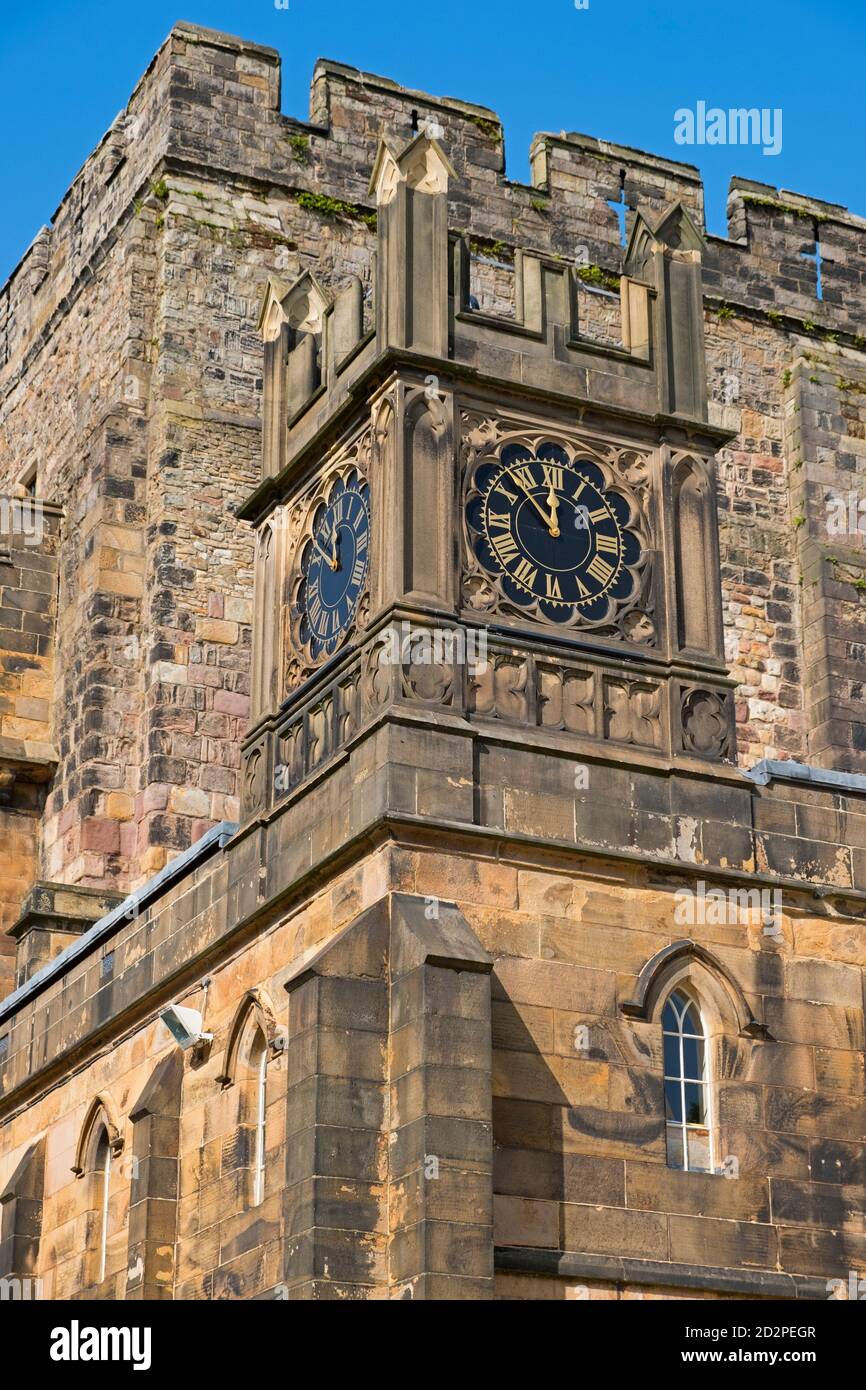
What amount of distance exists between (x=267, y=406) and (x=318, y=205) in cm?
846

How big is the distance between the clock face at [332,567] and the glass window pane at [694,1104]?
433cm

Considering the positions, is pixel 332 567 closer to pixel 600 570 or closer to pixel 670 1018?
pixel 600 570

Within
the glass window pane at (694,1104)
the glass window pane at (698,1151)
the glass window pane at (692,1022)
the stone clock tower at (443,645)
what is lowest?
the glass window pane at (698,1151)

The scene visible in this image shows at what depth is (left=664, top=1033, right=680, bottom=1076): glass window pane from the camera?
1877 cm

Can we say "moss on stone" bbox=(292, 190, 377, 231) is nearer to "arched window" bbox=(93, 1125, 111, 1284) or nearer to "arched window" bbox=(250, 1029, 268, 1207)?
"arched window" bbox=(93, 1125, 111, 1284)

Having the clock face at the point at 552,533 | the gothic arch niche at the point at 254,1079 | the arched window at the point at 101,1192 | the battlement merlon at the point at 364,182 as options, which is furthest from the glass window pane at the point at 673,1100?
the battlement merlon at the point at 364,182

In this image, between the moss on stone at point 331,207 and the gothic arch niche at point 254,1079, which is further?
the moss on stone at point 331,207

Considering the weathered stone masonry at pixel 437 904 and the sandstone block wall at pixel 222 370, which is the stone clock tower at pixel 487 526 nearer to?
the weathered stone masonry at pixel 437 904

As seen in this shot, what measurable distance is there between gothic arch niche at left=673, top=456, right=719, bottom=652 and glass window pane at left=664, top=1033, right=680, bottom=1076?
123 inches

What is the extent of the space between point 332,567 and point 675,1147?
5.31 meters

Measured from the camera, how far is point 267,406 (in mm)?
22016

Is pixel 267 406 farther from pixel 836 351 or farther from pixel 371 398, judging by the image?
pixel 836 351

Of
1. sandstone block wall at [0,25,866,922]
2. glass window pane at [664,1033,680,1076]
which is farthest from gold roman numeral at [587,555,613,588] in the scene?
sandstone block wall at [0,25,866,922]

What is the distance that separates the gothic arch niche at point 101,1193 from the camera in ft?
69.8
